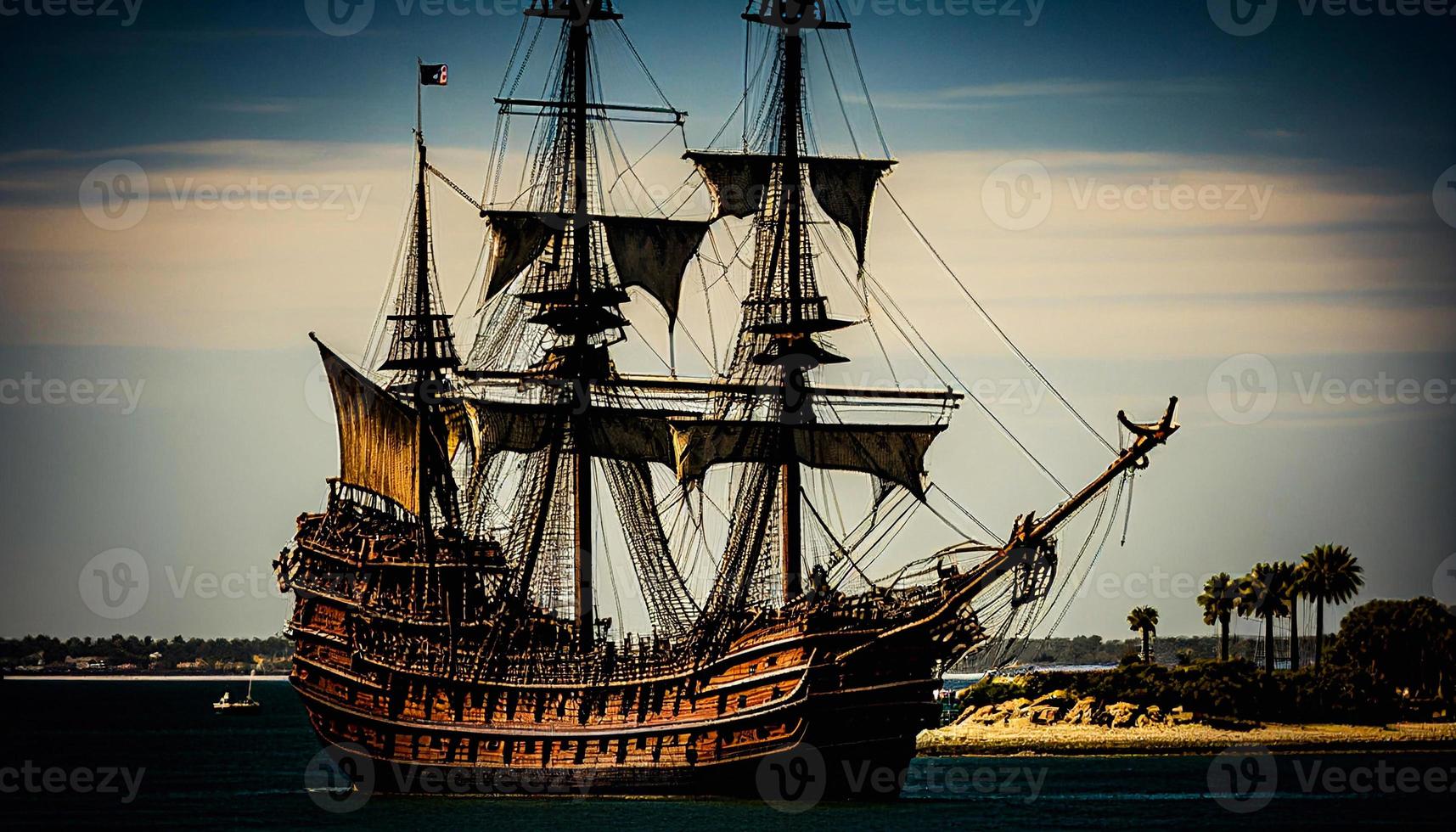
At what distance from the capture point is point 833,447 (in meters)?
101

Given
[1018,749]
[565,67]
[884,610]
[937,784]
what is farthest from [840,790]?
[1018,749]

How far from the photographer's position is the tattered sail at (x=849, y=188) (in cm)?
9881

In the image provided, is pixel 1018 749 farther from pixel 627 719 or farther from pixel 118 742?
pixel 118 742

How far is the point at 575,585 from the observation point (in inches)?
4038

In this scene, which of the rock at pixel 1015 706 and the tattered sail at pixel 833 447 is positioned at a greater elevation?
the tattered sail at pixel 833 447

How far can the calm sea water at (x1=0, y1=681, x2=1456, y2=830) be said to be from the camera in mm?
86750

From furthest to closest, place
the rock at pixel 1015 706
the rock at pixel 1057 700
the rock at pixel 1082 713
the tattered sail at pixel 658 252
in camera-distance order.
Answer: the rock at pixel 1015 706 → the rock at pixel 1057 700 → the rock at pixel 1082 713 → the tattered sail at pixel 658 252

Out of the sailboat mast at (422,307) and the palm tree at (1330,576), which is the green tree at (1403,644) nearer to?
the palm tree at (1330,576)

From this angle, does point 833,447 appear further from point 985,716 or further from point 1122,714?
point 985,716

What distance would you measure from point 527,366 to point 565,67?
15040mm

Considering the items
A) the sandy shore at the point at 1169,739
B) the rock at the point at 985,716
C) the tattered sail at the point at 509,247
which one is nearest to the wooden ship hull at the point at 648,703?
the tattered sail at the point at 509,247

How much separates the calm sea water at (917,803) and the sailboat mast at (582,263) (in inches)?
593

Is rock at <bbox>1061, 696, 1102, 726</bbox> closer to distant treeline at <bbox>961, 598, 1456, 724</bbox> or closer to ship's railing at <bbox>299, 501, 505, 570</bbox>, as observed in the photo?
distant treeline at <bbox>961, 598, 1456, 724</bbox>

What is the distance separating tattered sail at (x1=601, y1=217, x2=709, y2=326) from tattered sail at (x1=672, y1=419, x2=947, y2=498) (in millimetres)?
7527
